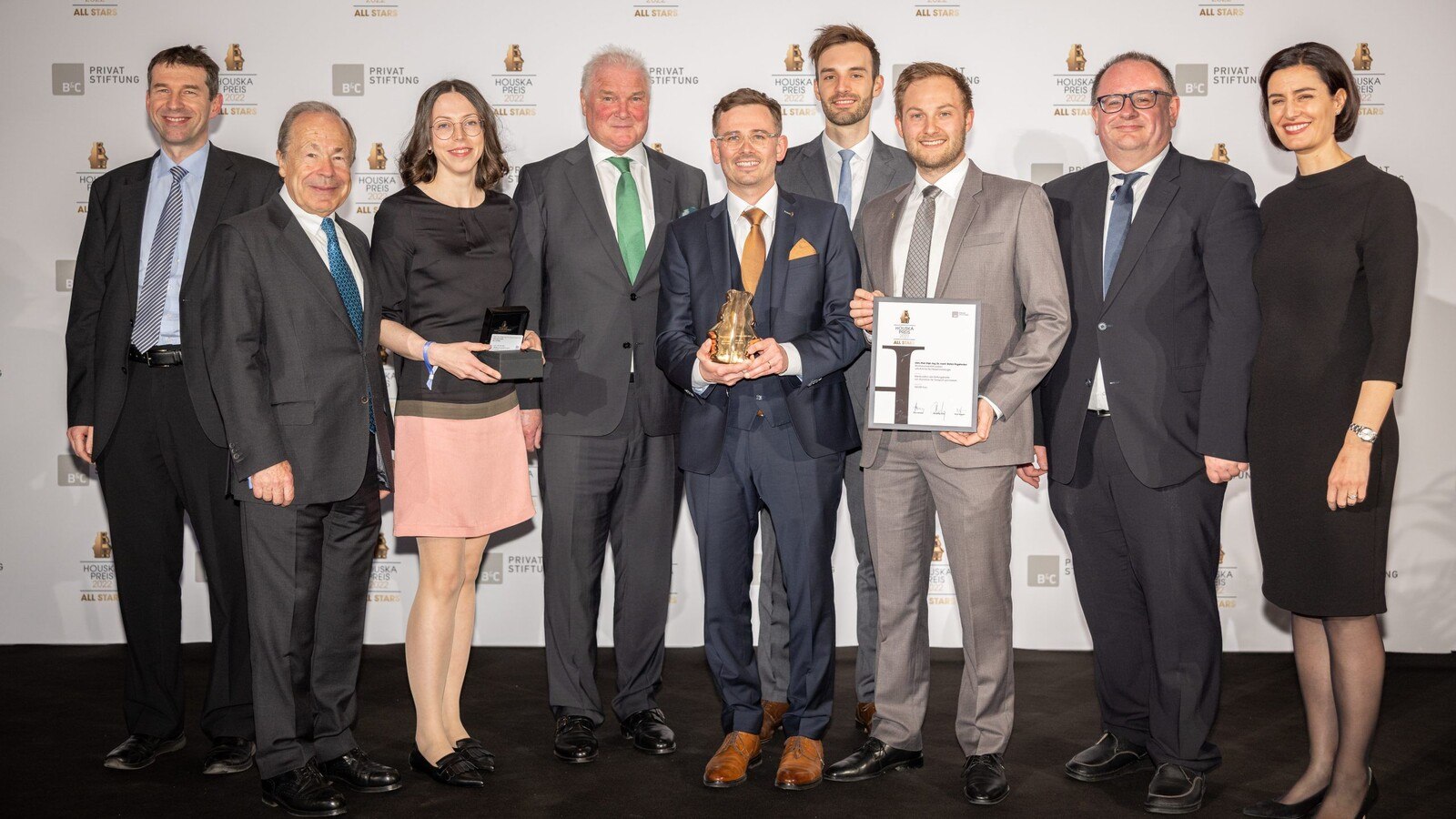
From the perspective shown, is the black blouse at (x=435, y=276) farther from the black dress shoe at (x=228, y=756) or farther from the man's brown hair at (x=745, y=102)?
the black dress shoe at (x=228, y=756)

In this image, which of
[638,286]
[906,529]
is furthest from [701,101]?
[906,529]

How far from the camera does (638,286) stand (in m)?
3.57

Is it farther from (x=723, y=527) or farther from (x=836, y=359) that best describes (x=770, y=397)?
(x=723, y=527)

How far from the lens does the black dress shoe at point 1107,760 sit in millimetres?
3305

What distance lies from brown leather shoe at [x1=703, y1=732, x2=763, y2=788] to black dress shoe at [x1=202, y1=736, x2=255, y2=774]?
1.49 m

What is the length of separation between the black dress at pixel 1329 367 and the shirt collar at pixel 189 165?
11.2 feet

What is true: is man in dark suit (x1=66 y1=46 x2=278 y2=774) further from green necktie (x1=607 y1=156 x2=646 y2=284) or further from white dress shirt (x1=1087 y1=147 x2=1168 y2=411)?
white dress shirt (x1=1087 y1=147 x2=1168 y2=411)

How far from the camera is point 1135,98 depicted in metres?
3.20

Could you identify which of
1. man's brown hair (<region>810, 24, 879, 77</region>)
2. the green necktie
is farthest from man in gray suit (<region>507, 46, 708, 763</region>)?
man's brown hair (<region>810, 24, 879, 77</region>)

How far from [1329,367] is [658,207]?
82.1 inches

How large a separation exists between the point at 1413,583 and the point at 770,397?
11.3ft

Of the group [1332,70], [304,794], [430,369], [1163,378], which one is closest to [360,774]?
[304,794]

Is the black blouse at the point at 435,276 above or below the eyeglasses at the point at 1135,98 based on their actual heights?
below

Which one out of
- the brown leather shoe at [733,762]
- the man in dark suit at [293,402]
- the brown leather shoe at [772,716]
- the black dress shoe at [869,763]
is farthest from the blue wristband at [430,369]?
the black dress shoe at [869,763]
